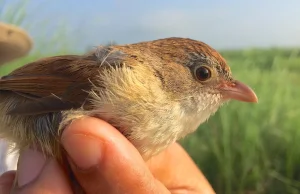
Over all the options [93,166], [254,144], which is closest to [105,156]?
[93,166]

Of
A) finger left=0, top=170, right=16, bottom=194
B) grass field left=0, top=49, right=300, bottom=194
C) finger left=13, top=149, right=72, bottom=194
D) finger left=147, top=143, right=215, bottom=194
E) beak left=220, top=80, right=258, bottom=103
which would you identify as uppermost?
beak left=220, top=80, right=258, bottom=103

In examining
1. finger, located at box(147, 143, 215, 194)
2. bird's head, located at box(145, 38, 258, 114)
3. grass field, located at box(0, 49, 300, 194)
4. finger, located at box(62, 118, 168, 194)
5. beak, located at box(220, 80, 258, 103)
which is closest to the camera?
finger, located at box(62, 118, 168, 194)

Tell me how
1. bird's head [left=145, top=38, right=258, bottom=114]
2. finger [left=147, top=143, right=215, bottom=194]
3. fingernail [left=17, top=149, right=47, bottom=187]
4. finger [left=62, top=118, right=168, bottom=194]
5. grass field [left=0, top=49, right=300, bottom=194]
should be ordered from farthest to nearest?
grass field [left=0, top=49, right=300, bottom=194] < finger [left=147, top=143, right=215, bottom=194] < bird's head [left=145, top=38, right=258, bottom=114] < fingernail [left=17, top=149, right=47, bottom=187] < finger [left=62, top=118, right=168, bottom=194]

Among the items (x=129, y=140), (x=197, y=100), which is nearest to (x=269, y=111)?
(x=197, y=100)

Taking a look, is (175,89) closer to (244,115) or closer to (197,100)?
(197,100)

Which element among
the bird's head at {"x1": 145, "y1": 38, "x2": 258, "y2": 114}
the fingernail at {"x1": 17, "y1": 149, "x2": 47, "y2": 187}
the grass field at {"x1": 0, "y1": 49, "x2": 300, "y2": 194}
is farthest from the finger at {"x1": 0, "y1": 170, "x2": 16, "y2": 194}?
the grass field at {"x1": 0, "y1": 49, "x2": 300, "y2": 194}

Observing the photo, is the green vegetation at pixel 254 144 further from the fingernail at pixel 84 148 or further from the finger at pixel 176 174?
the fingernail at pixel 84 148

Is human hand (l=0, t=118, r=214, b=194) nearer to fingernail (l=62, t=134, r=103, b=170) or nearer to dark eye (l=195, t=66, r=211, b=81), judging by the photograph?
fingernail (l=62, t=134, r=103, b=170)
